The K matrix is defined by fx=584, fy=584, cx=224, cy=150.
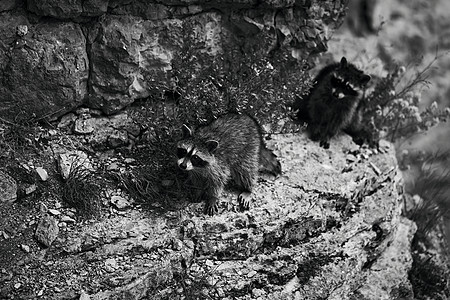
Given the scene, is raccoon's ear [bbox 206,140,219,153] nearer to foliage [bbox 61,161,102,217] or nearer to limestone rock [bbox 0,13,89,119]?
foliage [bbox 61,161,102,217]

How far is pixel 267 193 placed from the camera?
521 cm

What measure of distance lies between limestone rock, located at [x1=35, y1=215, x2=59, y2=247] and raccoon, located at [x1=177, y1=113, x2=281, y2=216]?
1065mm

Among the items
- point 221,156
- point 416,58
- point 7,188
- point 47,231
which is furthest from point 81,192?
point 416,58

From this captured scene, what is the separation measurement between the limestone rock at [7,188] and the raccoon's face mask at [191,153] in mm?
1283

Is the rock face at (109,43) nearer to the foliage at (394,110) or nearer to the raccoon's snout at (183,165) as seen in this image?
the raccoon's snout at (183,165)

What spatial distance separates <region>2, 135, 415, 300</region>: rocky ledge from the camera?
4340 mm

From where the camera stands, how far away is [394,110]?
258 inches

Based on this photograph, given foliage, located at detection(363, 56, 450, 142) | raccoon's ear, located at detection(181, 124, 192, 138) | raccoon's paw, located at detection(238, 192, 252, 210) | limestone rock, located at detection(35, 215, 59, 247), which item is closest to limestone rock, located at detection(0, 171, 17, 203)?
limestone rock, located at detection(35, 215, 59, 247)

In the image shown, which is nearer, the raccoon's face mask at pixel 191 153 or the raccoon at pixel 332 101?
the raccoon's face mask at pixel 191 153

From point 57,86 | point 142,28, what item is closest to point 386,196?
point 142,28

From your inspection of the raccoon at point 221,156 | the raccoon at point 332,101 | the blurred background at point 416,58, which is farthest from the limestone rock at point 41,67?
the blurred background at point 416,58

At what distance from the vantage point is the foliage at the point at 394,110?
20.9 feet

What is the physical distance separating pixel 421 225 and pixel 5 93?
4633 millimetres

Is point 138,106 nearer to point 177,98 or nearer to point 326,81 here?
point 177,98
